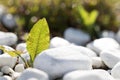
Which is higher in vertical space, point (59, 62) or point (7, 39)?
point (7, 39)

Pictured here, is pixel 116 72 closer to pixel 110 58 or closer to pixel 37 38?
pixel 110 58

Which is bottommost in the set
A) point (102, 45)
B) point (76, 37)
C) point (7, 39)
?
point (102, 45)

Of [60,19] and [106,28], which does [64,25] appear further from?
[106,28]

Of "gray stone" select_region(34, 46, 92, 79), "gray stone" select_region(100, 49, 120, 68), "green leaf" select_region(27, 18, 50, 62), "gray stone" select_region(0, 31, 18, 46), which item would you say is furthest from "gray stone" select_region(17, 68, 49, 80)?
"gray stone" select_region(0, 31, 18, 46)

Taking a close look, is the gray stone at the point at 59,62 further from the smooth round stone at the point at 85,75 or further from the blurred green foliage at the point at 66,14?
the blurred green foliage at the point at 66,14

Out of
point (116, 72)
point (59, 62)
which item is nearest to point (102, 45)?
point (116, 72)

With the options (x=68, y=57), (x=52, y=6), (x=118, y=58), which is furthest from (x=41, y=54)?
(x=52, y=6)

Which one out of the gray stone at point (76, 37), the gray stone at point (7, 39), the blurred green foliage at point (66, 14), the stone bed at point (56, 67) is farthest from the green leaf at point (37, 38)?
the blurred green foliage at point (66, 14)
